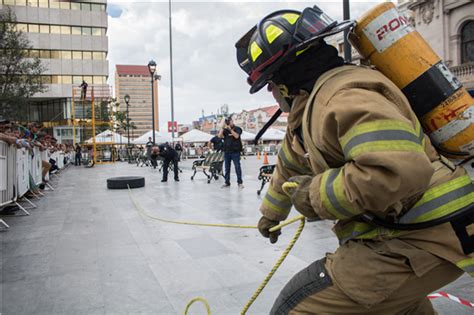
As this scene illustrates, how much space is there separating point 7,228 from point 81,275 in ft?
9.97

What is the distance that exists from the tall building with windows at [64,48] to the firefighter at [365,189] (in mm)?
45945

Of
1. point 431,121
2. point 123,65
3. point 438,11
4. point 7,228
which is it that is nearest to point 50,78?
point 438,11

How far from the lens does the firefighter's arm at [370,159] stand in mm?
1212

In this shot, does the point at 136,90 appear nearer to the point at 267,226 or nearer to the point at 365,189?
the point at 267,226

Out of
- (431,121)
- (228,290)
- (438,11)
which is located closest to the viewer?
(431,121)

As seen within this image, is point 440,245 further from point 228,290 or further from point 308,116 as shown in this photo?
point 228,290

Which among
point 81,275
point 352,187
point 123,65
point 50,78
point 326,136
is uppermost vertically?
point 123,65

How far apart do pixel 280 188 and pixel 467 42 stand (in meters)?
31.2

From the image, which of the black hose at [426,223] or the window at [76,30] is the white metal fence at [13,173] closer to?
the black hose at [426,223]

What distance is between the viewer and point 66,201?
9.35m

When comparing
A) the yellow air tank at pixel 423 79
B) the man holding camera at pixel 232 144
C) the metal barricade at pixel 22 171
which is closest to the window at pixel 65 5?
the man holding camera at pixel 232 144

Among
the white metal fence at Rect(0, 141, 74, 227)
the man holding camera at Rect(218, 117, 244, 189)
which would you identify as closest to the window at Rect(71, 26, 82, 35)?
the white metal fence at Rect(0, 141, 74, 227)

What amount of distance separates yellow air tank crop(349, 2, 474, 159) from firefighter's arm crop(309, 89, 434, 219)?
0.35 meters

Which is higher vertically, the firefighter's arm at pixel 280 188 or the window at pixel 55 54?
the window at pixel 55 54
